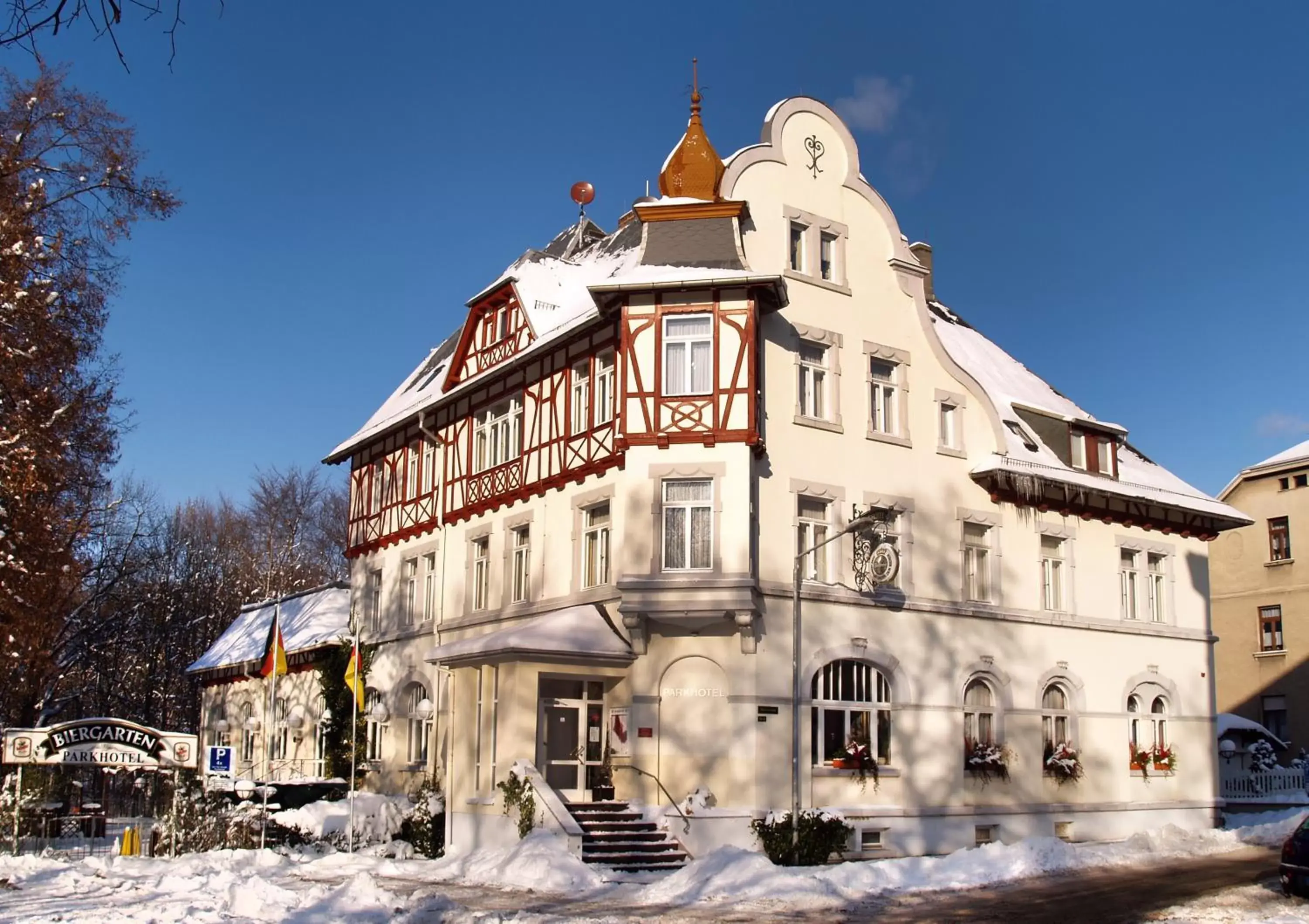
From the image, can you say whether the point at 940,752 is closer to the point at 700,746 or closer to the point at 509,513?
the point at 700,746

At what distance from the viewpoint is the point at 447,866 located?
74.4 ft

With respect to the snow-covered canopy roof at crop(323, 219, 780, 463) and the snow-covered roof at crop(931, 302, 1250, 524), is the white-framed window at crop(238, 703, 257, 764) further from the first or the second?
the snow-covered roof at crop(931, 302, 1250, 524)

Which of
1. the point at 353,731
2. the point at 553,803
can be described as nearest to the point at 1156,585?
the point at 553,803

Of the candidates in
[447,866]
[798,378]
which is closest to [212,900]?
[447,866]

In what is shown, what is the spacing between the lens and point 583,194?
3331 cm

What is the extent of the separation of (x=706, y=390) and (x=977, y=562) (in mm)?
7749

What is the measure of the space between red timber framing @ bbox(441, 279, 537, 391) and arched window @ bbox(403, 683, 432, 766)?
281 inches

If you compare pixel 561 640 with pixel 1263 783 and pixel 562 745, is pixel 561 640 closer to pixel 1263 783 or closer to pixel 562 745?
pixel 562 745

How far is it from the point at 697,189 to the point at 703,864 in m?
12.3

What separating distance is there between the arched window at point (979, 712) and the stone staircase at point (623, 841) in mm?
7174

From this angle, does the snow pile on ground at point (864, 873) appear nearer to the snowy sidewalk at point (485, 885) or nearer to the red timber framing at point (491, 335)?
the snowy sidewalk at point (485, 885)

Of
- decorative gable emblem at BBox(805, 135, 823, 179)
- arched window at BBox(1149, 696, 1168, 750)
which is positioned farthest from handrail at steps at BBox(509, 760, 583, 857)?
arched window at BBox(1149, 696, 1168, 750)

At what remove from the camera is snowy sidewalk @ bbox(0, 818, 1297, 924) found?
53.3 feet

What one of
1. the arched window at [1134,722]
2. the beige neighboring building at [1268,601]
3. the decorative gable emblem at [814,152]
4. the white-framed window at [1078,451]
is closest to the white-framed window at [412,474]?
the decorative gable emblem at [814,152]
